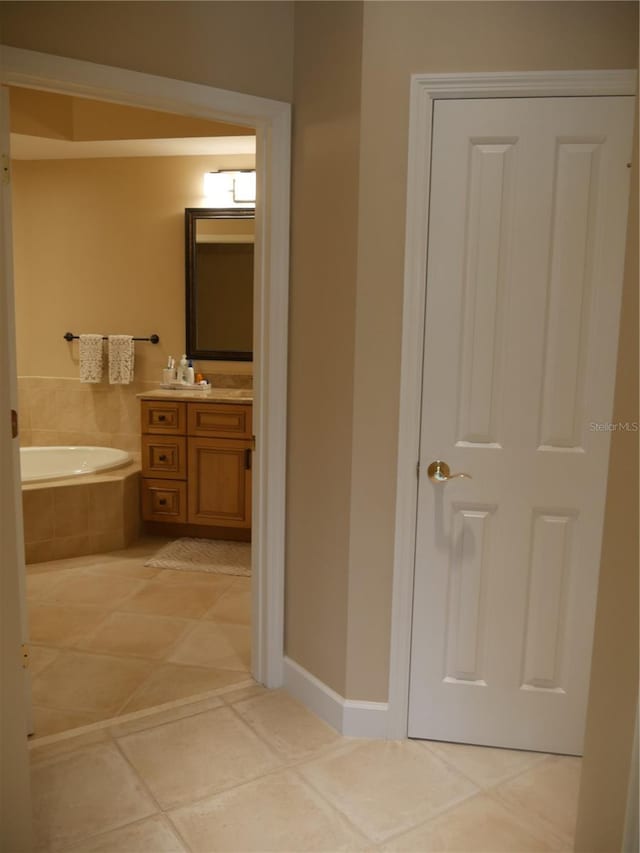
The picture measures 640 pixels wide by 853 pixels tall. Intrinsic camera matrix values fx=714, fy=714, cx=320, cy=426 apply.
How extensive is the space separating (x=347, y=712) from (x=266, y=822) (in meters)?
0.50

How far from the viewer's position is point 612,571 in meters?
1.27

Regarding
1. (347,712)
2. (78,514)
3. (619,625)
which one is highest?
(619,625)

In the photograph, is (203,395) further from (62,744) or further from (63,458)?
(62,744)

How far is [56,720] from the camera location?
249 cm

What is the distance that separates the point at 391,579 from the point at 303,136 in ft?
4.94

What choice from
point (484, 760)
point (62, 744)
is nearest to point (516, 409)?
point (484, 760)

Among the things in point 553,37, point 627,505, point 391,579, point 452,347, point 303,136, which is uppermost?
point 553,37

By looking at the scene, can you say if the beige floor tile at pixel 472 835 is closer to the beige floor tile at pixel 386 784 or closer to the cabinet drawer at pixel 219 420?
the beige floor tile at pixel 386 784

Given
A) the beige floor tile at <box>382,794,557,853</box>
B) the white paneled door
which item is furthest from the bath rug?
the beige floor tile at <box>382,794,557,853</box>

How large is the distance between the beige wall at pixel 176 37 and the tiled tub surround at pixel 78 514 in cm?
254

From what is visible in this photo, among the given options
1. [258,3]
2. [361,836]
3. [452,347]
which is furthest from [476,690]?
[258,3]

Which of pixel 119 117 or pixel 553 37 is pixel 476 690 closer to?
pixel 553 37

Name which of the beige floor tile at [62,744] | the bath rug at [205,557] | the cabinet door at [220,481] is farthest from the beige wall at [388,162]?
the cabinet door at [220,481]

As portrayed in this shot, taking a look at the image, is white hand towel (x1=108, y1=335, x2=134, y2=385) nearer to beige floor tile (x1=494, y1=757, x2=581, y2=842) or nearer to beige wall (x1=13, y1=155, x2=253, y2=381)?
beige wall (x1=13, y1=155, x2=253, y2=381)
